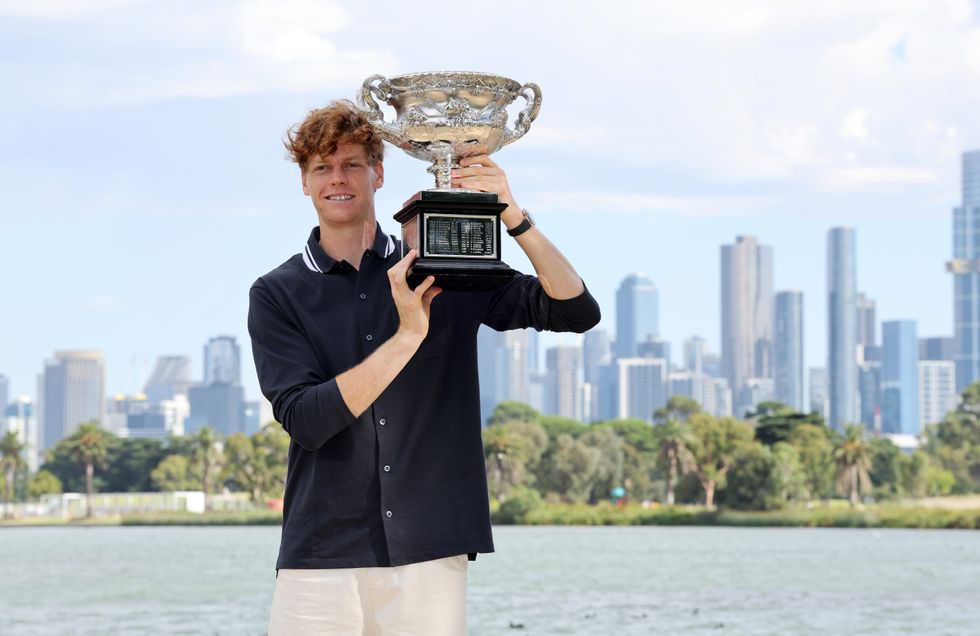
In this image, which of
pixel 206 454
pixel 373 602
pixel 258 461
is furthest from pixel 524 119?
pixel 206 454

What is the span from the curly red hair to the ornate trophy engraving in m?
0.03

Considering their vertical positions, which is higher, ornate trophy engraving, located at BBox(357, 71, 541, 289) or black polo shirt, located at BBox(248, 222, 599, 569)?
ornate trophy engraving, located at BBox(357, 71, 541, 289)

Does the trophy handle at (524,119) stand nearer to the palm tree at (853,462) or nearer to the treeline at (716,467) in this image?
the treeline at (716,467)

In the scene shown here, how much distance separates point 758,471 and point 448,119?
6646 centimetres

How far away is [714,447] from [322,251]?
70061 millimetres

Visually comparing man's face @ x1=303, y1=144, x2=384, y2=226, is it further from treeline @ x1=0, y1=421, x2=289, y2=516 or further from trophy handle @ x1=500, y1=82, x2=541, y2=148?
treeline @ x1=0, y1=421, x2=289, y2=516

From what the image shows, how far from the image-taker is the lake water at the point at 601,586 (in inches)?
1029

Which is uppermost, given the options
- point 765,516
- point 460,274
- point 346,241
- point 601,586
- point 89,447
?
point 346,241

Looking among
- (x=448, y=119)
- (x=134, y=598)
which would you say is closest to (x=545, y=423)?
(x=134, y=598)

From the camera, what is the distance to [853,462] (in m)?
71.2

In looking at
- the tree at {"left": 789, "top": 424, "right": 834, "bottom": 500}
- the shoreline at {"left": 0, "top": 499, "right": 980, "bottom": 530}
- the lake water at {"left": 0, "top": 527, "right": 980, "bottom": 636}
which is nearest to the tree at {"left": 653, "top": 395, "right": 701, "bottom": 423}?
the shoreline at {"left": 0, "top": 499, "right": 980, "bottom": 530}

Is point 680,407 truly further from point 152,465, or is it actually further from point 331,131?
point 331,131

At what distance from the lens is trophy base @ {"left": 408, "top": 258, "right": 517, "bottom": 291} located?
3674mm

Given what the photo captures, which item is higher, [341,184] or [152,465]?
[341,184]
